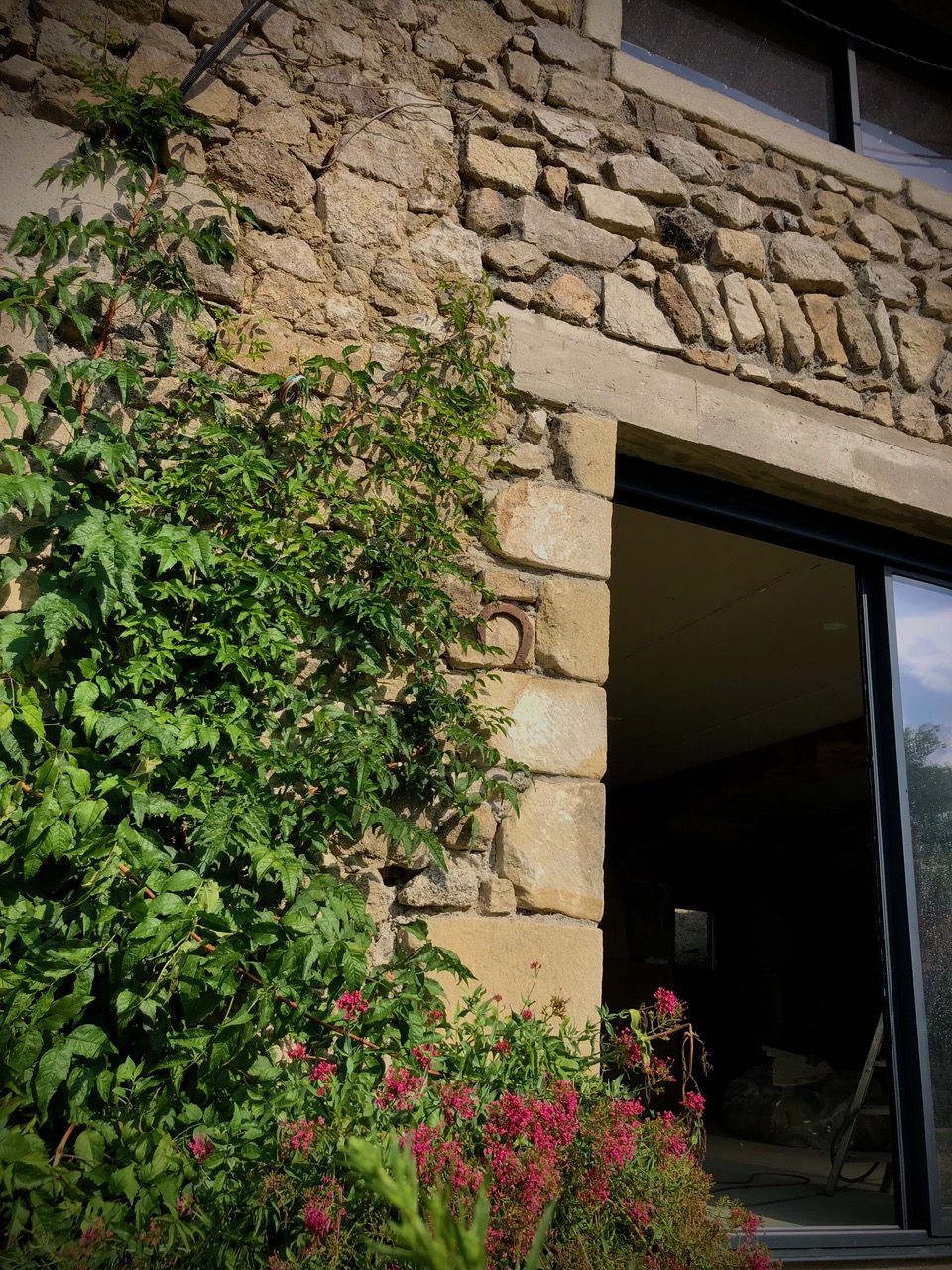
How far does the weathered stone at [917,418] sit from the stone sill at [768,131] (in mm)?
701

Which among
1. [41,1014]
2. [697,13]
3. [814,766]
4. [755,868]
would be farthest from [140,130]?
[755,868]

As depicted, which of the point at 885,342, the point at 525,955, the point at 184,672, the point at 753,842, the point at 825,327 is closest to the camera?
the point at 184,672

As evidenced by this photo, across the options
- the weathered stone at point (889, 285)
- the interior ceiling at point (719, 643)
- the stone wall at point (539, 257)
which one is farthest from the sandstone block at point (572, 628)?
the weathered stone at point (889, 285)

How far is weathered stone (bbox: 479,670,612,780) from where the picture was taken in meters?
2.28

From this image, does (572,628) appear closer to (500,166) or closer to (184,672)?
(184,672)

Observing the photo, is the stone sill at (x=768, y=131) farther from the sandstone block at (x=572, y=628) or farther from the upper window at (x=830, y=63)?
the sandstone block at (x=572, y=628)

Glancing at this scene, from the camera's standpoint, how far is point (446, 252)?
2.51 metres

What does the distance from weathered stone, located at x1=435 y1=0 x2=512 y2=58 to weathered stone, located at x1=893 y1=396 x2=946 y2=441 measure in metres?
1.54

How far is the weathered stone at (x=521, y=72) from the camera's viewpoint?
271 cm

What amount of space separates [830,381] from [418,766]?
5.77 ft

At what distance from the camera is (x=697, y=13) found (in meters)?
3.34

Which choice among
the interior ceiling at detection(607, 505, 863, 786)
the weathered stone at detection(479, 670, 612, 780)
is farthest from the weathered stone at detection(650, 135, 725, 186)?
the weathered stone at detection(479, 670, 612, 780)

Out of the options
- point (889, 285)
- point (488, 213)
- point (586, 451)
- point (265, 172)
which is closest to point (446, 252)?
point (488, 213)

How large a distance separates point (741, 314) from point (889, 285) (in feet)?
2.16
